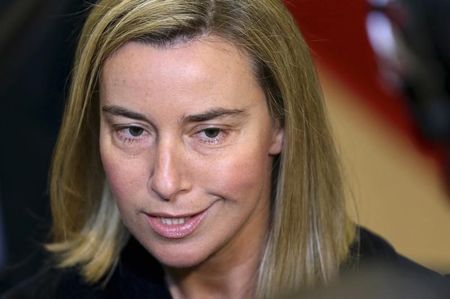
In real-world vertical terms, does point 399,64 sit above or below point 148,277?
above

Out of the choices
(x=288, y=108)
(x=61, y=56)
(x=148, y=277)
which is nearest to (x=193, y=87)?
(x=288, y=108)

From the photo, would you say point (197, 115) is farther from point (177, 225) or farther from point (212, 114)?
point (177, 225)

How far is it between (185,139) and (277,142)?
0.19 metres

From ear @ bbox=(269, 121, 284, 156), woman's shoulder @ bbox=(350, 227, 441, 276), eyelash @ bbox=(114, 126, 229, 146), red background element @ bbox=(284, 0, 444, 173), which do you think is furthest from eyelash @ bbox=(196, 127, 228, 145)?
red background element @ bbox=(284, 0, 444, 173)

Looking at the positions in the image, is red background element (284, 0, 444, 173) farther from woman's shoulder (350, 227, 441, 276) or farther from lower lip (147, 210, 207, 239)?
lower lip (147, 210, 207, 239)

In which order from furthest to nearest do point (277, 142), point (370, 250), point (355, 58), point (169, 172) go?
1. point (355, 58)
2. point (370, 250)
3. point (277, 142)
4. point (169, 172)

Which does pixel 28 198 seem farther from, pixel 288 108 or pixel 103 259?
pixel 288 108

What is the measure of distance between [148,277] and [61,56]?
0.66 meters

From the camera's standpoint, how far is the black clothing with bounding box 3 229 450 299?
1604 mm

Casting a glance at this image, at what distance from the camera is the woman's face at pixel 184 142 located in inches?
51.4

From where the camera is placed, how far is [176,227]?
136cm

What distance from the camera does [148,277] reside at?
5.32 ft

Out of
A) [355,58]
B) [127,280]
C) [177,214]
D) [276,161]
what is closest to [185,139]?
[177,214]

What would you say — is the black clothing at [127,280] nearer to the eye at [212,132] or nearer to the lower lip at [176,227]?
the lower lip at [176,227]
